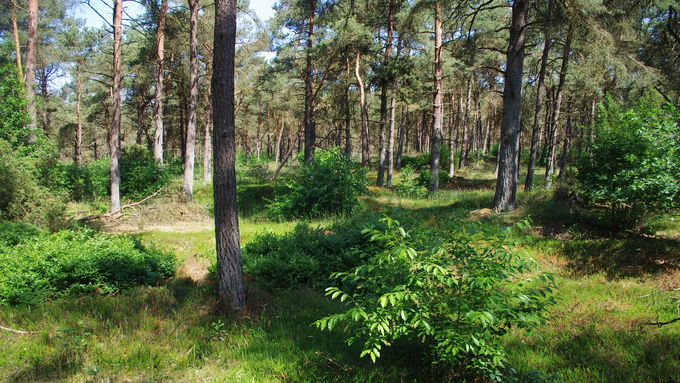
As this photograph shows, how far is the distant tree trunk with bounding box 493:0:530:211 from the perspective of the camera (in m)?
10.1

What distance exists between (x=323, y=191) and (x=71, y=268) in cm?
800

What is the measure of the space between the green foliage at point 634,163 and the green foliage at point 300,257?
209 inches

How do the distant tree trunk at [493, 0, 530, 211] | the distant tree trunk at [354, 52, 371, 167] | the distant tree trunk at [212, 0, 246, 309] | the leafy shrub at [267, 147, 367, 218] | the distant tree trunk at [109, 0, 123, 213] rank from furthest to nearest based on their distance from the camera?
1. the distant tree trunk at [354, 52, 371, 167]
2. the distant tree trunk at [109, 0, 123, 213]
3. the leafy shrub at [267, 147, 367, 218]
4. the distant tree trunk at [493, 0, 530, 211]
5. the distant tree trunk at [212, 0, 246, 309]

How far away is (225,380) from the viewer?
3660mm

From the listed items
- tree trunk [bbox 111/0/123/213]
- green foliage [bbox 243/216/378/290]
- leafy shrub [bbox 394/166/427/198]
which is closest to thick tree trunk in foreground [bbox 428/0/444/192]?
leafy shrub [bbox 394/166/427/198]

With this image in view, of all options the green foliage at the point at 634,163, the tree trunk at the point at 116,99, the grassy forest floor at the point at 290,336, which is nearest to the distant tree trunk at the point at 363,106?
the tree trunk at the point at 116,99

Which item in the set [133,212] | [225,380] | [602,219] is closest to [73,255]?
[225,380]

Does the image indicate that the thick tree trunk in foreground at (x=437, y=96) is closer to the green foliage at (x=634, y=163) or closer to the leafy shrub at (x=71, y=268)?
the green foliage at (x=634, y=163)

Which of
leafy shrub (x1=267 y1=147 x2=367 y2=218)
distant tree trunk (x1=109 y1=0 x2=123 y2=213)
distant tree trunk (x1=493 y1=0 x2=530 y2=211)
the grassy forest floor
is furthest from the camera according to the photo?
distant tree trunk (x1=109 y1=0 x2=123 y2=213)

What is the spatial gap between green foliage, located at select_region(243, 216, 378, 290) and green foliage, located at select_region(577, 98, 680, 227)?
530 cm

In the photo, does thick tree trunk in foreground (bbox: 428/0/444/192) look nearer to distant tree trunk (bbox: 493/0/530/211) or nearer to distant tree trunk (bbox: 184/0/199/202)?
distant tree trunk (bbox: 493/0/530/211)

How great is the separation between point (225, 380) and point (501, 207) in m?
9.13

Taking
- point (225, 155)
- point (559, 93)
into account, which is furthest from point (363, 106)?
point (225, 155)

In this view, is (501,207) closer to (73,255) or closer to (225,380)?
(225,380)
